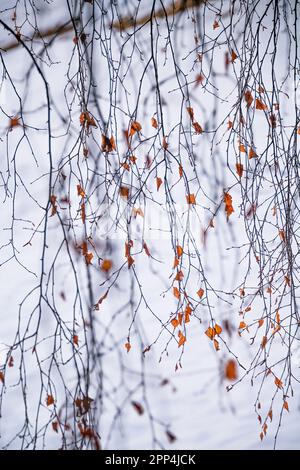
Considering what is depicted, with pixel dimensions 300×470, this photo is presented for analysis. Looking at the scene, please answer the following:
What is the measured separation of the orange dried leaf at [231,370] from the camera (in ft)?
5.34

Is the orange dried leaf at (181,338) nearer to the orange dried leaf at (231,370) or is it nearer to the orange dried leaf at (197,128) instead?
the orange dried leaf at (231,370)

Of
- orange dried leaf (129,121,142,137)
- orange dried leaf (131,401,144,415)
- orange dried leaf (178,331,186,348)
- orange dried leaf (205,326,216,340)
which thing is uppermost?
orange dried leaf (129,121,142,137)

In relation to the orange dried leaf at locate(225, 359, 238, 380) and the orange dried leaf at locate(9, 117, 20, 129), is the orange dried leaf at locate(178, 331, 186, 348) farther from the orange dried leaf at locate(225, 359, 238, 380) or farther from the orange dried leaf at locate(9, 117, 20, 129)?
the orange dried leaf at locate(9, 117, 20, 129)

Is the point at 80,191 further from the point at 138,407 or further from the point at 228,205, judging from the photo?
the point at 138,407

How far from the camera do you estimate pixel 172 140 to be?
1641 millimetres

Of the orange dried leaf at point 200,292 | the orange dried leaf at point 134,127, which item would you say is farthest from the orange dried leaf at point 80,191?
the orange dried leaf at point 200,292

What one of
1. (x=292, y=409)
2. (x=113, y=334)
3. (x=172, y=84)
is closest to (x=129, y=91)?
(x=172, y=84)

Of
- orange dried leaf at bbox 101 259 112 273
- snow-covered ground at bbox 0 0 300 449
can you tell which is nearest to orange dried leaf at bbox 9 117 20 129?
snow-covered ground at bbox 0 0 300 449

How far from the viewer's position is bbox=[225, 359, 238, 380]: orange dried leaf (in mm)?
1628

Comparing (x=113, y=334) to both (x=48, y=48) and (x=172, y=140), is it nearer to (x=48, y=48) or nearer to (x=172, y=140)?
(x=172, y=140)

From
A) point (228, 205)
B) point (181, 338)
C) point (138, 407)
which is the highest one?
point (228, 205)

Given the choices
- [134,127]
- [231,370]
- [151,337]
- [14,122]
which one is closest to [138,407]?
[151,337]

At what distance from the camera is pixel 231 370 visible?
64.0 inches

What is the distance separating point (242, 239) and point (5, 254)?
94cm
